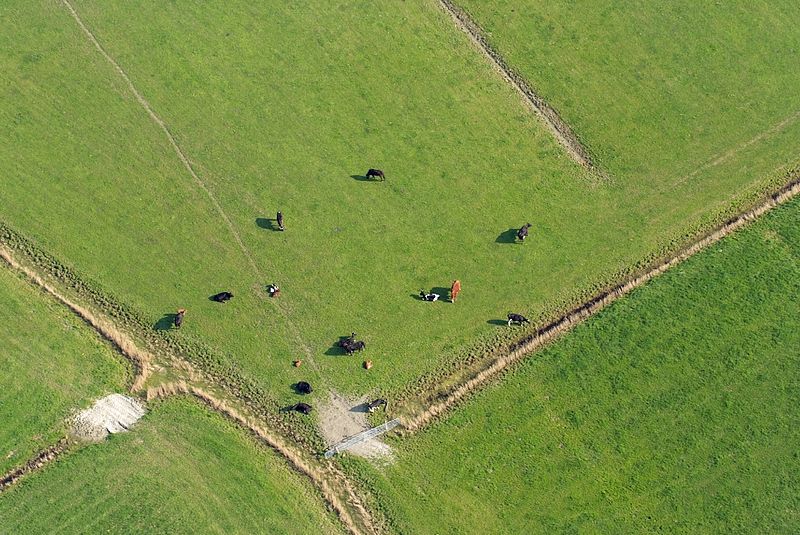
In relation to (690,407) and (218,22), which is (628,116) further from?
(218,22)

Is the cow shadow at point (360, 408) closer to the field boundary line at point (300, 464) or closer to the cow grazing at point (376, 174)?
the field boundary line at point (300, 464)

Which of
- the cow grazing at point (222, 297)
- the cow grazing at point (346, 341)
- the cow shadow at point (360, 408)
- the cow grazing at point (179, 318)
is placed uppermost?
the cow grazing at point (222, 297)

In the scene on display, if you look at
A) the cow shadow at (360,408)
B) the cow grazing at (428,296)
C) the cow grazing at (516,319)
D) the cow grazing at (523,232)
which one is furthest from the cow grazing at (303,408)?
the cow grazing at (523,232)

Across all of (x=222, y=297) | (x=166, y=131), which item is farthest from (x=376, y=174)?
(x=166, y=131)

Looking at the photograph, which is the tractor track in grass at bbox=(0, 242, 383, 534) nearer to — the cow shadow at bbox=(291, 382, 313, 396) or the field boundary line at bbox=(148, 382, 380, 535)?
the field boundary line at bbox=(148, 382, 380, 535)

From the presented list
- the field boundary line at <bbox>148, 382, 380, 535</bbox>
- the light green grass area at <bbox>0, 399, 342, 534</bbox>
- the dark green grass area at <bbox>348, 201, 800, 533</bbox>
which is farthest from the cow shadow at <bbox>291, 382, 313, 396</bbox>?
the dark green grass area at <bbox>348, 201, 800, 533</bbox>

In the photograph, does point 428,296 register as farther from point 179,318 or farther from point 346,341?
point 179,318
